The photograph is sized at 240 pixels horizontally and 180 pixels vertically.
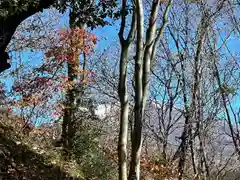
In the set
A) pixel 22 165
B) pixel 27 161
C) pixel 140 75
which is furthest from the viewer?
pixel 27 161

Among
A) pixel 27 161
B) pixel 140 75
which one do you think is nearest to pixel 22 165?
pixel 27 161

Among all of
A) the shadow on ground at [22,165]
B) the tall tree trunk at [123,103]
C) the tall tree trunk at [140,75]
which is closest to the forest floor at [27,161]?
the shadow on ground at [22,165]

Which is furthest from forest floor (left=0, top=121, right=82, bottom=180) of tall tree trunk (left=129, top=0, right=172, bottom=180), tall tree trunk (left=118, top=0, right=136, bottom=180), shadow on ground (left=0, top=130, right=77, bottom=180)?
tall tree trunk (left=129, top=0, right=172, bottom=180)

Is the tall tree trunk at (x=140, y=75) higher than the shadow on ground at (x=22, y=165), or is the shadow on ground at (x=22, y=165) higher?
the tall tree trunk at (x=140, y=75)

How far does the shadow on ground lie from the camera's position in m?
6.93

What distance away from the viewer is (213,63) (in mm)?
11742

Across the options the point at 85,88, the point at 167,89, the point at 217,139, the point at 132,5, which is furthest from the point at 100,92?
the point at 132,5

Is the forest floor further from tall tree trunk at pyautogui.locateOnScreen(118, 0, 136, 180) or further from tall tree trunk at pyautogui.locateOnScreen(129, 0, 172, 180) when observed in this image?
tall tree trunk at pyautogui.locateOnScreen(129, 0, 172, 180)

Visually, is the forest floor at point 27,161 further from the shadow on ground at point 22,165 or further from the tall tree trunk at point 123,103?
the tall tree trunk at point 123,103

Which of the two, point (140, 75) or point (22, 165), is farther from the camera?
point (22, 165)

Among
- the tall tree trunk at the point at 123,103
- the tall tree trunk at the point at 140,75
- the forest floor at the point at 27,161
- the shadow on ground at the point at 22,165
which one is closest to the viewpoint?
the tall tree trunk at the point at 140,75

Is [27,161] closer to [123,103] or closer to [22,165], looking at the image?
[22,165]

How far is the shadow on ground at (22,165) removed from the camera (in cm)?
693

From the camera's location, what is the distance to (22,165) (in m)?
7.64
